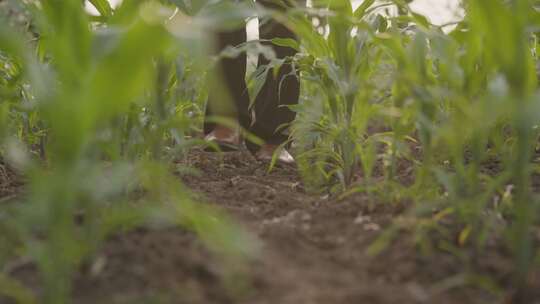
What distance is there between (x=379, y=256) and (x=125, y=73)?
0.48 m

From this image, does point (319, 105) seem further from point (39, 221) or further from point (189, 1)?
point (39, 221)

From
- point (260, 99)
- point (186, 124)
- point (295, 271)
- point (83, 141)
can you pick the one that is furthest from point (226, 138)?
point (83, 141)

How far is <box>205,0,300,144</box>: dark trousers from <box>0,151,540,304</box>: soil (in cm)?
101

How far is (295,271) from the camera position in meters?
0.76

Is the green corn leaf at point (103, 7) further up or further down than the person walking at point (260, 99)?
further up

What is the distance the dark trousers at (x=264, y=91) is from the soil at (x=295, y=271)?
101 centimetres

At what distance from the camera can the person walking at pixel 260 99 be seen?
190cm

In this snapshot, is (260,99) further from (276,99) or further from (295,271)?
(295,271)

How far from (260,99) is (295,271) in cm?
135

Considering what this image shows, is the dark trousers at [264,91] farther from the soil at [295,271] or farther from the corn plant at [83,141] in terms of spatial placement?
the corn plant at [83,141]

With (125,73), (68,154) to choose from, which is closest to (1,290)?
(68,154)

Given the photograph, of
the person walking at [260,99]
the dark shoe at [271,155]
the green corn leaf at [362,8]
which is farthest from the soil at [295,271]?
the person walking at [260,99]

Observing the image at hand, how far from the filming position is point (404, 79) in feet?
2.71

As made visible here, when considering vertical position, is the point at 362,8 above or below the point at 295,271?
above
